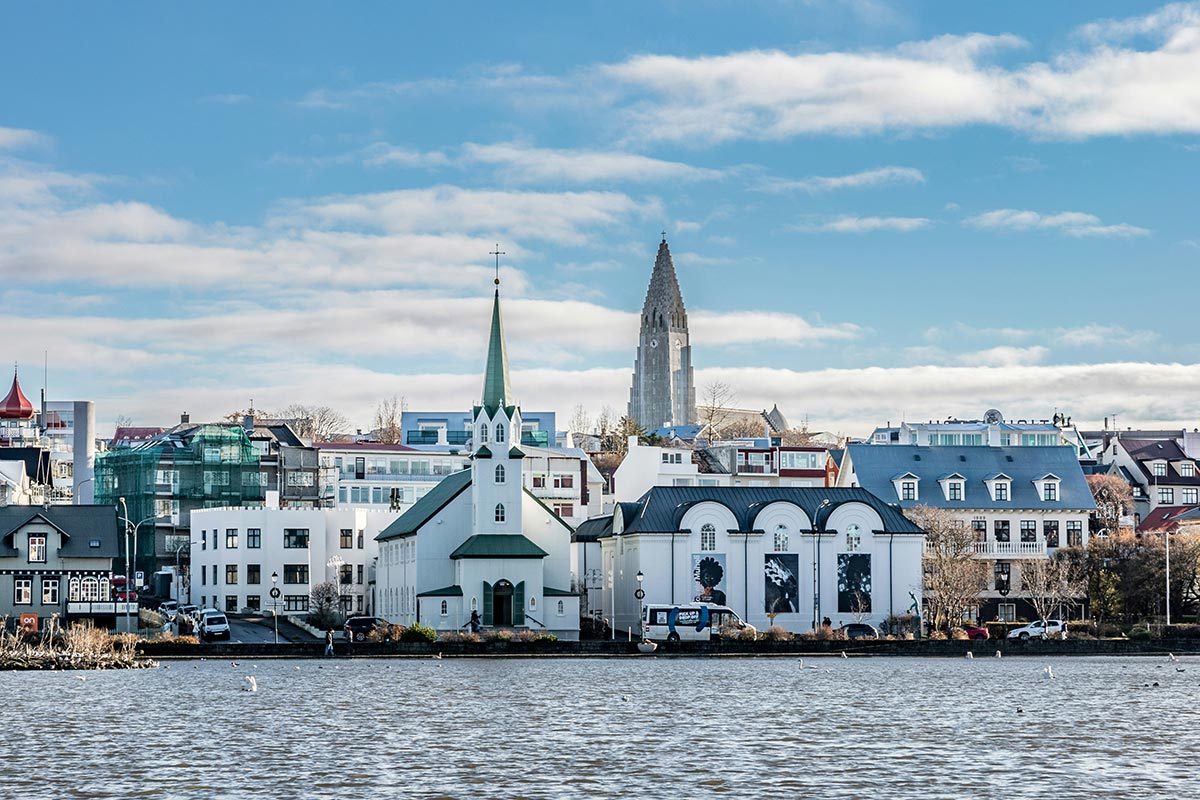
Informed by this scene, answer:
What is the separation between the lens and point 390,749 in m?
44.5

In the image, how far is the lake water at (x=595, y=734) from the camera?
3775cm

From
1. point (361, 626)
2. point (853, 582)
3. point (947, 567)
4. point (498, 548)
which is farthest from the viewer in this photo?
point (947, 567)

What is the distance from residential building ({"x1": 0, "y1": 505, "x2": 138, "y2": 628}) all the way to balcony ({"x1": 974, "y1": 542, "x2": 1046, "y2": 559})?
5161 cm

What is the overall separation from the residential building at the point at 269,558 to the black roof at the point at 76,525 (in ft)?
51.1

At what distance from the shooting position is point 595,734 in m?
48.1

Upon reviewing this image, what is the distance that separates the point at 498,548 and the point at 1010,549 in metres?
33.9

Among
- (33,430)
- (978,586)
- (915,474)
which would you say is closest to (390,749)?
(978,586)

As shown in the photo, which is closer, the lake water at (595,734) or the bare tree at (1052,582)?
the lake water at (595,734)

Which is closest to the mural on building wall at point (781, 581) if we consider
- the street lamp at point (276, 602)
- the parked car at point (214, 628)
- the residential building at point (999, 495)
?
the residential building at point (999, 495)

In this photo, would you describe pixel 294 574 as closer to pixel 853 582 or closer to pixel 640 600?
pixel 640 600

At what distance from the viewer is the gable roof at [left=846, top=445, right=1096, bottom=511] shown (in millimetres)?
118625

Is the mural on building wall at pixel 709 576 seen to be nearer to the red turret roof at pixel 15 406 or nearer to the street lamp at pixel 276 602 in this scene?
the street lamp at pixel 276 602

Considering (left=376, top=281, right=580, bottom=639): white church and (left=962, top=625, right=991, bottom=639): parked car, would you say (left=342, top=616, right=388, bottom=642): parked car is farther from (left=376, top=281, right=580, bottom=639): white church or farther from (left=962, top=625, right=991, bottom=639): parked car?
(left=962, top=625, right=991, bottom=639): parked car

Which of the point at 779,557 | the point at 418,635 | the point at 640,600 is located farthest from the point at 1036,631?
the point at 418,635
